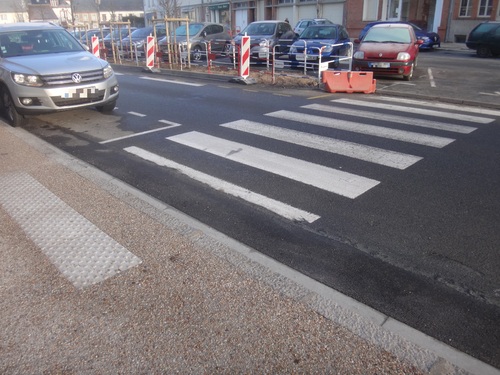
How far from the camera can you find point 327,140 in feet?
25.1

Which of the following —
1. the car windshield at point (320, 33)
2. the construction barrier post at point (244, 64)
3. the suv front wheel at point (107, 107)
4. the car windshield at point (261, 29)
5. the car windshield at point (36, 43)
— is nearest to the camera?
the car windshield at point (36, 43)

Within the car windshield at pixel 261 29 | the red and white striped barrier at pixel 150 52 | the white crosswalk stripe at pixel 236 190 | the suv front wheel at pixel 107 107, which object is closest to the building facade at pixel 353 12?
the red and white striped barrier at pixel 150 52

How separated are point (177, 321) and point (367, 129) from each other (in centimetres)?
626

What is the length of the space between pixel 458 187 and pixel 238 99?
724 cm

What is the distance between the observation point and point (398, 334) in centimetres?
300

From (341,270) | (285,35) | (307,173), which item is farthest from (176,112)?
(285,35)

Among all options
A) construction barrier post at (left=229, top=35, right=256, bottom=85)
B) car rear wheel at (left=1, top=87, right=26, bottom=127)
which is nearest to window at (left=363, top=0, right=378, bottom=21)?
construction barrier post at (left=229, top=35, right=256, bottom=85)

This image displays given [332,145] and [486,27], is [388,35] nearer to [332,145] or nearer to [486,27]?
[332,145]

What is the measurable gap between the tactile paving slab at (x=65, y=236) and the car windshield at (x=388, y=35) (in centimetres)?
1245

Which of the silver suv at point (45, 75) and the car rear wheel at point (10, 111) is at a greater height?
the silver suv at point (45, 75)

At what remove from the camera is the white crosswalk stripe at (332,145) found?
21.5 ft

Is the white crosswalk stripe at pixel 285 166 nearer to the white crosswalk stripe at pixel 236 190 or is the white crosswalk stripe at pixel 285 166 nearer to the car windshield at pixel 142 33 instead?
the white crosswalk stripe at pixel 236 190

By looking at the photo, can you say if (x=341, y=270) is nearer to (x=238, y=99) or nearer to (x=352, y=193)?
(x=352, y=193)

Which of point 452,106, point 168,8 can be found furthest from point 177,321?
point 168,8
